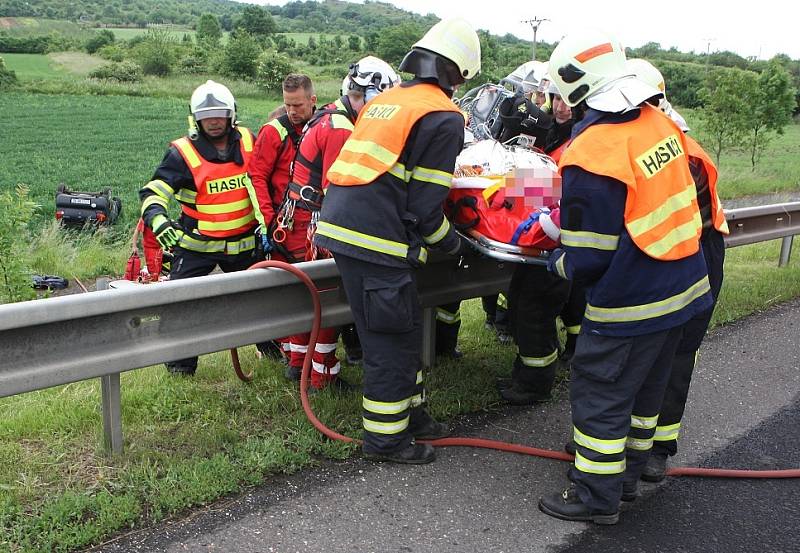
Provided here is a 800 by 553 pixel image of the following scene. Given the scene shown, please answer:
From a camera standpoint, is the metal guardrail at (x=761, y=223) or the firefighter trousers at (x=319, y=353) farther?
the metal guardrail at (x=761, y=223)

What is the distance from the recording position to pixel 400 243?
138 inches

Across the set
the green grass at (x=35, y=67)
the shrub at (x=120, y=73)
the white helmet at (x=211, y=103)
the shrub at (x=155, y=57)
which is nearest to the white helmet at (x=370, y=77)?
the white helmet at (x=211, y=103)

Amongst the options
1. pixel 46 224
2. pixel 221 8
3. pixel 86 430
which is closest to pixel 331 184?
pixel 86 430

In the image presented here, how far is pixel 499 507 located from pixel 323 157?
90.8 inches

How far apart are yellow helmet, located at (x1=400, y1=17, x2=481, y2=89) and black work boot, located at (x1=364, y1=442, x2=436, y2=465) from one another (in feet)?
5.55

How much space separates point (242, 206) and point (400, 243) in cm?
195

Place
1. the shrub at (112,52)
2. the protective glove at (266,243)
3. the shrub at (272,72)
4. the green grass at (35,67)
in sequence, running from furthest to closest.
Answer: the shrub at (112,52)
the shrub at (272,72)
the green grass at (35,67)
the protective glove at (266,243)

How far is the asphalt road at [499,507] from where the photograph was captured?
9.54 ft

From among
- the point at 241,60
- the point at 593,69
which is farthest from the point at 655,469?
the point at 241,60

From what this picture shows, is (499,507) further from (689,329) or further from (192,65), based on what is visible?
(192,65)

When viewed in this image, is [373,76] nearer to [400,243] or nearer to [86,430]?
[400,243]

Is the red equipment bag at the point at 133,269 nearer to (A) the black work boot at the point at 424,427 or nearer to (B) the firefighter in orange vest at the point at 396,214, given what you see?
(B) the firefighter in orange vest at the point at 396,214

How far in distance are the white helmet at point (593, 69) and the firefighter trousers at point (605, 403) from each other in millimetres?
992

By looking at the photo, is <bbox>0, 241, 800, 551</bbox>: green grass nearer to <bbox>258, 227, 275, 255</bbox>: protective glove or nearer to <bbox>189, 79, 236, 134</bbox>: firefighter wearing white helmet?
<bbox>258, 227, 275, 255</bbox>: protective glove
